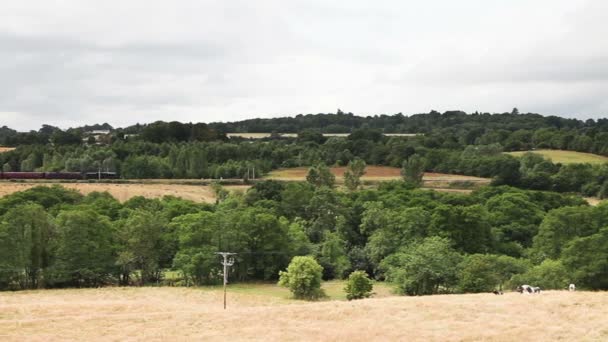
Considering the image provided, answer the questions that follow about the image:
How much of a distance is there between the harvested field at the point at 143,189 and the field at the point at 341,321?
223 feet

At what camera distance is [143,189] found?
→ 13162 centimetres

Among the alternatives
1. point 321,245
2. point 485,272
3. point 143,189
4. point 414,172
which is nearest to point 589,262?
point 485,272

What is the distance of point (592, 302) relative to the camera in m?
48.4

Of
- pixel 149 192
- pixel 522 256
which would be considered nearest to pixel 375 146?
pixel 149 192

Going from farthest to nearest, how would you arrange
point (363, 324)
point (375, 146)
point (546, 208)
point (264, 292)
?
point (375, 146), point (546, 208), point (264, 292), point (363, 324)

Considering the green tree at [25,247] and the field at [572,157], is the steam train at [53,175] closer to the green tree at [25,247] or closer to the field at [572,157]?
the green tree at [25,247]

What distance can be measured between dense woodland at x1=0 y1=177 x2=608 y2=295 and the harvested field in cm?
2222

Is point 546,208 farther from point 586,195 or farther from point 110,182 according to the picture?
point 110,182

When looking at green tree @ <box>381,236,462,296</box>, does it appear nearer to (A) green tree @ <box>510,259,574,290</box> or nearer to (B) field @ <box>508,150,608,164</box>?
(A) green tree @ <box>510,259,574,290</box>

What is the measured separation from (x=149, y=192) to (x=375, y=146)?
8314cm

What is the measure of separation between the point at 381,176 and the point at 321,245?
76060 mm

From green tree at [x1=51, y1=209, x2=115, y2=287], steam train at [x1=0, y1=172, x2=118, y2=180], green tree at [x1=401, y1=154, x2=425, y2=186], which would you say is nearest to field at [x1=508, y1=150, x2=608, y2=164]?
green tree at [x1=401, y1=154, x2=425, y2=186]

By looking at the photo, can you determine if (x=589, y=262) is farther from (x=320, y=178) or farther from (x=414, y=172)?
(x=414, y=172)

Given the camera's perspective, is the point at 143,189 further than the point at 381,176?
No
